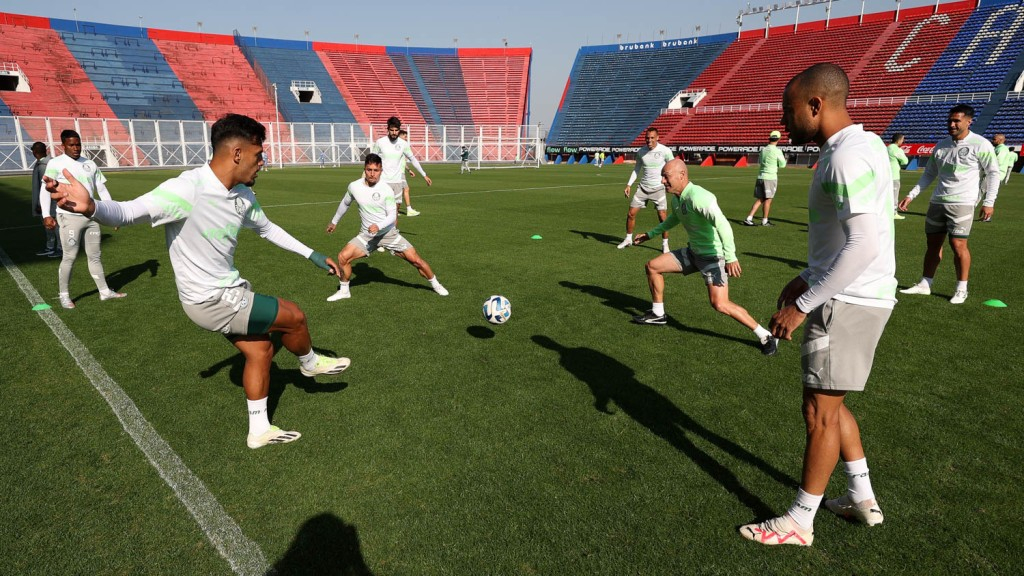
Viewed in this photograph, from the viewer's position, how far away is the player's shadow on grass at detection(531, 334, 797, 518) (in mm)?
3624

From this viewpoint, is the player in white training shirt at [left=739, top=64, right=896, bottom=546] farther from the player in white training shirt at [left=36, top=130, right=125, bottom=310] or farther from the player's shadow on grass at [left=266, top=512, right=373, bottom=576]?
the player in white training shirt at [left=36, top=130, right=125, bottom=310]

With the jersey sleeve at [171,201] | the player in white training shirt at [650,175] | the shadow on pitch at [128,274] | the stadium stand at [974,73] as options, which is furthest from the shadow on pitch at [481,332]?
the stadium stand at [974,73]

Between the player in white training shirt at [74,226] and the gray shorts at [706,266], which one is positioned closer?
the gray shorts at [706,266]

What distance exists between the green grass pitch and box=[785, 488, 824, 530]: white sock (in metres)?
0.15

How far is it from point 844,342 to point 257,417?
144 inches

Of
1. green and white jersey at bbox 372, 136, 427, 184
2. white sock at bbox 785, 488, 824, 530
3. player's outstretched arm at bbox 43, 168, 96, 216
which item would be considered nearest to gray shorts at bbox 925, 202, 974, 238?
white sock at bbox 785, 488, 824, 530

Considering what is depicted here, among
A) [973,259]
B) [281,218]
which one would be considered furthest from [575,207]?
[973,259]

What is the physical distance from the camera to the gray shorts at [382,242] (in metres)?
7.81

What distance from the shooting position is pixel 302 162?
47000 millimetres

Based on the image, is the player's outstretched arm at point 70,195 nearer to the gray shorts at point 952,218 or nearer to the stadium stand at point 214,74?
the gray shorts at point 952,218

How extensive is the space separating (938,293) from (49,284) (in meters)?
12.8

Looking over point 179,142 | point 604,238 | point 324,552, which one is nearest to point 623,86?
point 179,142

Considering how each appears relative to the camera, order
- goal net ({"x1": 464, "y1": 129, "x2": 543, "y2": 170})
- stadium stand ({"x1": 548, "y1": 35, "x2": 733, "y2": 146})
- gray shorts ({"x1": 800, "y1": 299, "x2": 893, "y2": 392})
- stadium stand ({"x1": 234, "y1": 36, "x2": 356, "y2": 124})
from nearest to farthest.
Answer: gray shorts ({"x1": 800, "y1": 299, "x2": 893, "y2": 392}), goal net ({"x1": 464, "y1": 129, "x2": 543, "y2": 170}), stadium stand ({"x1": 234, "y1": 36, "x2": 356, "y2": 124}), stadium stand ({"x1": 548, "y1": 35, "x2": 733, "y2": 146})

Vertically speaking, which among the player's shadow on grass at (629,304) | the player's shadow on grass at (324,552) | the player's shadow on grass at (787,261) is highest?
the player's shadow on grass at (787,261)
